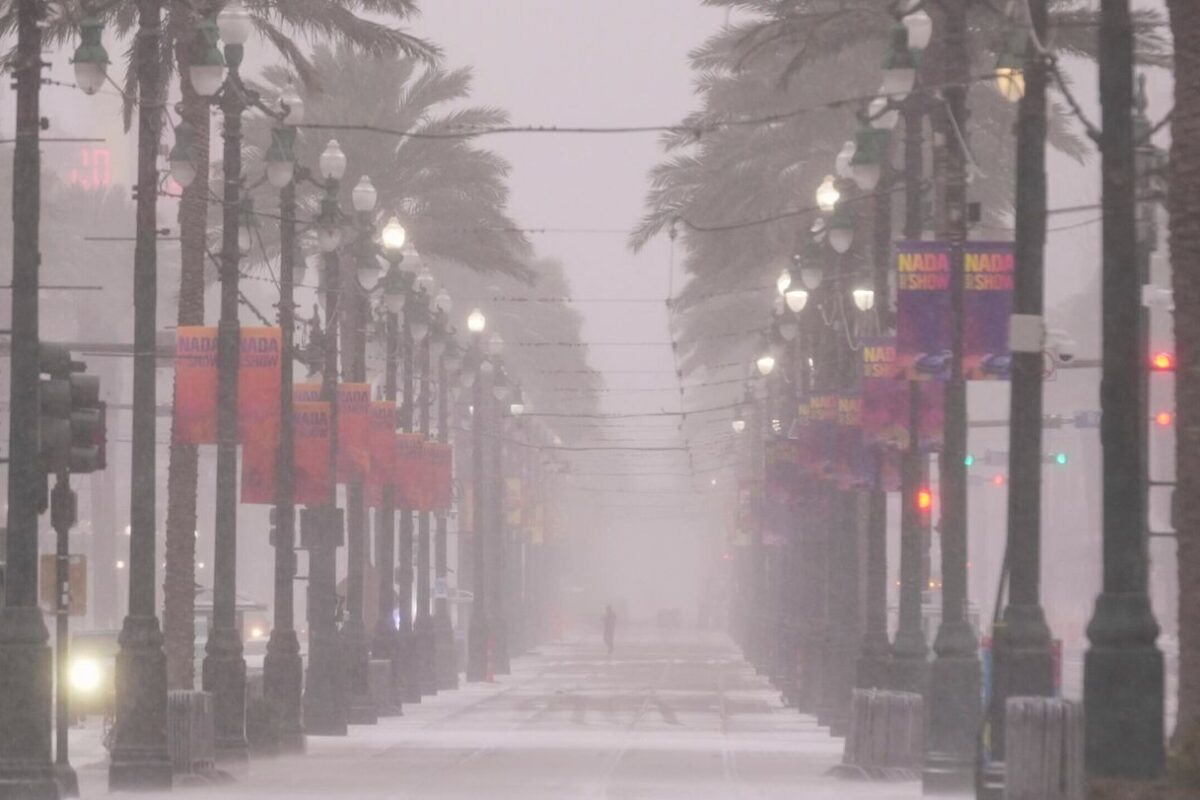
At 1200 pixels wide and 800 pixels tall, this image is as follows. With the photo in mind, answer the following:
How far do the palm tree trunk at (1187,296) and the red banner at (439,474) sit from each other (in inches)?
1348

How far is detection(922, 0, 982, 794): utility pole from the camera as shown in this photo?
29.8 m

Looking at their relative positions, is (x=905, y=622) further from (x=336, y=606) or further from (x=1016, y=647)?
(x=336, y=606)

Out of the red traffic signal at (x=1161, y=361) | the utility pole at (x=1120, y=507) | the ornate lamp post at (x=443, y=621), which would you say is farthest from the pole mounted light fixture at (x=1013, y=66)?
the ornate lamp post at (x=443, y=621)

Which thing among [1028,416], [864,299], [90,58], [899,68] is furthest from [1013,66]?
[864,299]

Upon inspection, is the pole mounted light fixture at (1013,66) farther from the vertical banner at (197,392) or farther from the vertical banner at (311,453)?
the vertical banner at (311,453)

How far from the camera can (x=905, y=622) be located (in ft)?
113

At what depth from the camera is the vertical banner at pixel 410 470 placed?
5209 cm

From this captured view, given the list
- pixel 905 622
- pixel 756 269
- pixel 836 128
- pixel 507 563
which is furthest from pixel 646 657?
pixel 905 622

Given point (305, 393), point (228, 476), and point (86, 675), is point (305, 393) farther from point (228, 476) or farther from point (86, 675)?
point (86, 675)

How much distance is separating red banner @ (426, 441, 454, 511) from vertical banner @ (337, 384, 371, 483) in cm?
925

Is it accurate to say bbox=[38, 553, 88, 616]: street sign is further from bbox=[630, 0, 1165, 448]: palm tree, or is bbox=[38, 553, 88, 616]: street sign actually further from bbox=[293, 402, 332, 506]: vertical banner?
bbox=[630, 0, 1165, 448]: palm tree

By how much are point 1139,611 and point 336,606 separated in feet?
95.6

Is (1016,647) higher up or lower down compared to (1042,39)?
lower down

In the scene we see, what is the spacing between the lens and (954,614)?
30344 mm
